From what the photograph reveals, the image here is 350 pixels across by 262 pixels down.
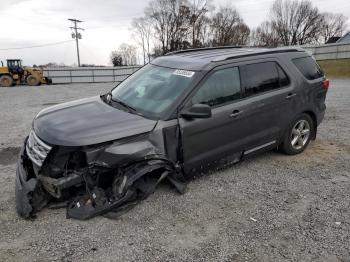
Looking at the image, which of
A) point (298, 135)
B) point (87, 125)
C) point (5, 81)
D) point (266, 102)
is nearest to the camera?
point (87, 125)

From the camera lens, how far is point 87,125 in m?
3.54

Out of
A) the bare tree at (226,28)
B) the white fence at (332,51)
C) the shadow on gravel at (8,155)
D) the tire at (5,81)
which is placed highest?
the bare tree at (226,28)

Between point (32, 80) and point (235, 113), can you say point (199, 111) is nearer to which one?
point (235, 113)

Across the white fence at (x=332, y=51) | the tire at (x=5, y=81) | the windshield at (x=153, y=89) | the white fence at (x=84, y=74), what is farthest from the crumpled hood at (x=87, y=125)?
the white fence at (x=332, y=51)

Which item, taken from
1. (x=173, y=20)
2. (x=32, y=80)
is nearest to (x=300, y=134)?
(x=32, y=80)

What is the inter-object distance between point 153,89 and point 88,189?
1.57 meters

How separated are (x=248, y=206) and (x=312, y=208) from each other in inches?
29.1

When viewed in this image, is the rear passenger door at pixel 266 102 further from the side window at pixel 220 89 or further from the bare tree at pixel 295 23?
the bare tree at pixel 295 23

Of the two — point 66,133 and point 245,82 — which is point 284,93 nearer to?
point 245,82

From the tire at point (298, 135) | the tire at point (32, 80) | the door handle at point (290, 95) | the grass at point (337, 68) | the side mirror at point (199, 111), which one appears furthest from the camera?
the grass at point (337, 68)

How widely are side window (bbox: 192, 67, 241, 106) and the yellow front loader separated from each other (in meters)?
22.9

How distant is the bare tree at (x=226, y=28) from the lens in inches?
Answer: 2424

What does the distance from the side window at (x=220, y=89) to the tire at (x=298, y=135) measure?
135 centimetres

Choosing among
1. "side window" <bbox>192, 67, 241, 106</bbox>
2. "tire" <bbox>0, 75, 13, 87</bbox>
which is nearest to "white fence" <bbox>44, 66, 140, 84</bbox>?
"tire" <bbox>0, 75, 13, 87</bbox>
